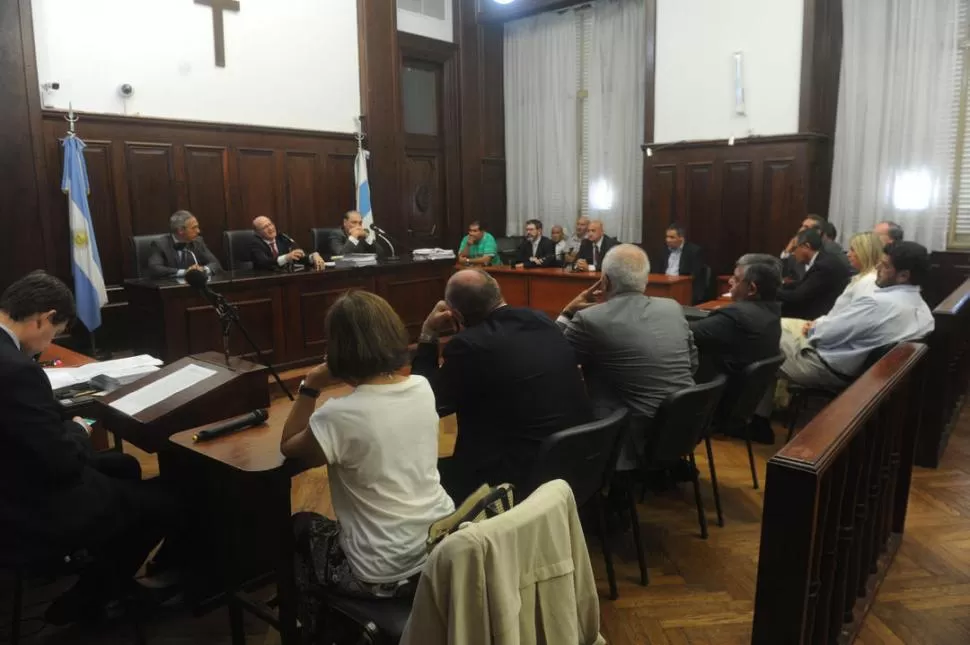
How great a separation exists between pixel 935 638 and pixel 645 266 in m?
1.51

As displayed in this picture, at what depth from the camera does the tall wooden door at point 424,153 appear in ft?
27.6

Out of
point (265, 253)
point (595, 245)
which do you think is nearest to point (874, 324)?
point (595, 245)

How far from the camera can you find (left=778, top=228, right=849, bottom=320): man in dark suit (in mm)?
4777

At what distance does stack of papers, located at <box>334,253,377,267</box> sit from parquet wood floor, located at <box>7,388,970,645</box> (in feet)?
9.03

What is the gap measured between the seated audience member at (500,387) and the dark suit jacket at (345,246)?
4.46 metres

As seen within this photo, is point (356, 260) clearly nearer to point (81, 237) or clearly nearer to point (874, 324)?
point (81, 237)

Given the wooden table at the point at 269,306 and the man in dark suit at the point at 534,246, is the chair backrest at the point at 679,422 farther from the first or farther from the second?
the man in dark suit at the point at 534,246

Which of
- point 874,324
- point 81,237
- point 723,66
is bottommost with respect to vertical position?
point 874,324

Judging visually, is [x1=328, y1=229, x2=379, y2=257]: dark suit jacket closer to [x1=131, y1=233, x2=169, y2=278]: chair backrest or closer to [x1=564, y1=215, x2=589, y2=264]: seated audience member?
[x1=131, y1=233, x2=169, y2=278]: chair backrest

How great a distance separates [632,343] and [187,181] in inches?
206

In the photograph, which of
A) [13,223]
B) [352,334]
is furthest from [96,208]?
[352,334]

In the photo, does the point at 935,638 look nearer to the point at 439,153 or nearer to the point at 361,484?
the point at 361,484

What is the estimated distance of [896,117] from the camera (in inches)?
254

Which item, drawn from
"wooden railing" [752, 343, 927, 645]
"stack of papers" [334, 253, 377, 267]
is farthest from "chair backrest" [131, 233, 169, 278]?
"wooden railing" [752, 343, 927, 645]
